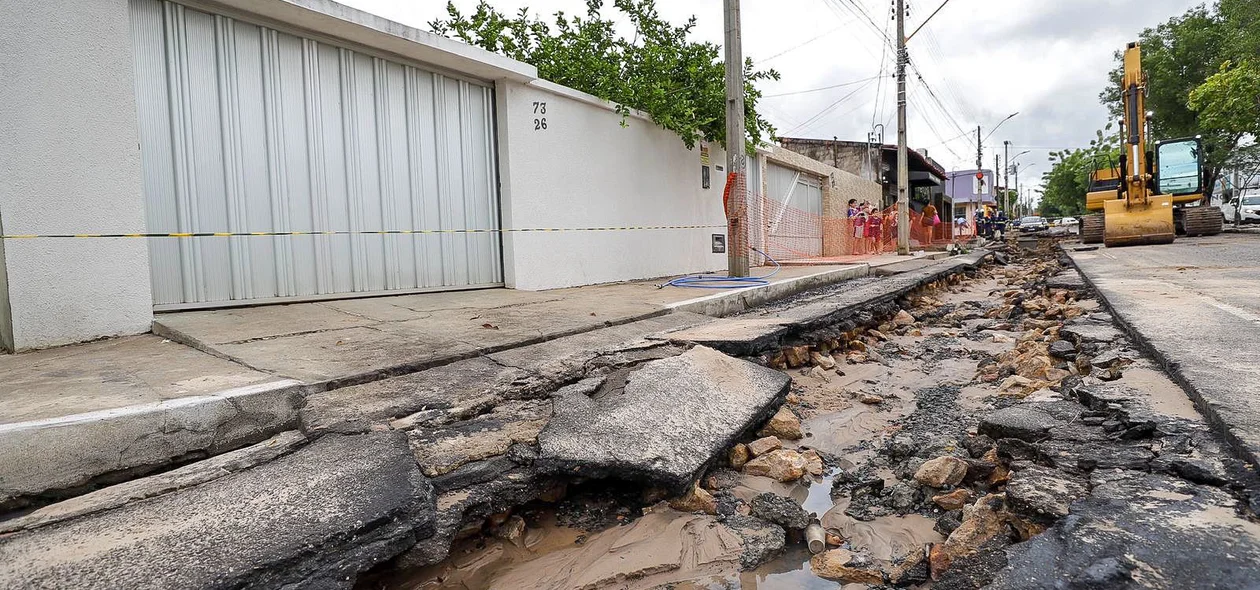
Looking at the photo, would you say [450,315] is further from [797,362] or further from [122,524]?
[122,524]

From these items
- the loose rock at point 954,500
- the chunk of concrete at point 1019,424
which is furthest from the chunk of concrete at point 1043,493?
the chunk of concrete at point 1019,424

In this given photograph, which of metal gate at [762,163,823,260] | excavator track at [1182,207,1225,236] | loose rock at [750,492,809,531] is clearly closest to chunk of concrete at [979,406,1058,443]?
loose rock at [750,492,809,531]

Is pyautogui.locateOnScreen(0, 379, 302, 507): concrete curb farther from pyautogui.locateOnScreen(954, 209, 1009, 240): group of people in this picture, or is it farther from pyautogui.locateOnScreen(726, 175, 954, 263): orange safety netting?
pyautogui.locateOnScreen(954, 209, 1009, 240): group of people

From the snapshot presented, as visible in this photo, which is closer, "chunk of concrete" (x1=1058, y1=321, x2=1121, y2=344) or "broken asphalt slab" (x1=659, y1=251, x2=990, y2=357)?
"chunk of concrete" (x1=1058, y1=321, x2=1121, y2=344)

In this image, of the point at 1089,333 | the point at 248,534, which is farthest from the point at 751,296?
the point at 248,534

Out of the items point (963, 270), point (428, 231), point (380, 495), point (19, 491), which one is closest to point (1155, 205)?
point (963, 270)

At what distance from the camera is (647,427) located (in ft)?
9.59

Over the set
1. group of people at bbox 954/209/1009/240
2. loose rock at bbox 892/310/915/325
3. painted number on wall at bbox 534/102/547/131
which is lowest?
loose rock at bbox 892/310/915/325

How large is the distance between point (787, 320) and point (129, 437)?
13.9ft

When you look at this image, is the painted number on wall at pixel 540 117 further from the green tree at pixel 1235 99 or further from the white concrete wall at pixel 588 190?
the green tree at pixel 1235 99

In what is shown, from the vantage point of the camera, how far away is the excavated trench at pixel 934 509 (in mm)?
1784

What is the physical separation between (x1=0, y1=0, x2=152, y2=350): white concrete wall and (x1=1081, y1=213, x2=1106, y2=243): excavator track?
1919cm

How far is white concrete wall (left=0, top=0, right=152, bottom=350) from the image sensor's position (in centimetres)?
365

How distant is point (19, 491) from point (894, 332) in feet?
22.1
